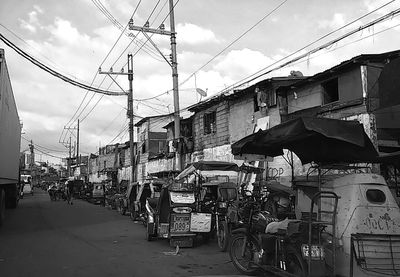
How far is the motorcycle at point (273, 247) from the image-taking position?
621 centimetres

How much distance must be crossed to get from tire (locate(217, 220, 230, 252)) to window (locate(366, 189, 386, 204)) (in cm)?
550

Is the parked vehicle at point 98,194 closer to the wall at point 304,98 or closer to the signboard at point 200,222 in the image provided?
the wall at point 304,98

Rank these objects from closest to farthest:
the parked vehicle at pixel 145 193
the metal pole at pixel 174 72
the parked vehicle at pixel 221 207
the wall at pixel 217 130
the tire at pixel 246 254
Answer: the tire at pixel 246 254 < the parked vehicle at pixel 221 207 < the parked vehicle at pixel 145 193 < the metal pole at pixel 174 72 < the wall at pixel 217 130

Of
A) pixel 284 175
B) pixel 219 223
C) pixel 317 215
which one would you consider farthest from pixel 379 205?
pixel 284 175

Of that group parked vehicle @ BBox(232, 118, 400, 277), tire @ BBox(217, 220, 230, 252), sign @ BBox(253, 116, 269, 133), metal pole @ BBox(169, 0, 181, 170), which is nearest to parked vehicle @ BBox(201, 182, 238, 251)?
tire @ BBox(217, 220, 230, 252)

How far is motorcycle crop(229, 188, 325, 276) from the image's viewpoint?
20.4 feet

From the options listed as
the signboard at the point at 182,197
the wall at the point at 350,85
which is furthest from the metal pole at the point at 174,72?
the signboard at the point at 182,197

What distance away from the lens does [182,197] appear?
12.7 m

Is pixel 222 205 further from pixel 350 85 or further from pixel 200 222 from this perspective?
pixel 350 85

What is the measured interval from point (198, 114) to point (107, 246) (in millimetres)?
18041

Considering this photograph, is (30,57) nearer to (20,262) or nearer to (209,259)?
(20,262)

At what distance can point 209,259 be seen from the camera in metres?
10.2

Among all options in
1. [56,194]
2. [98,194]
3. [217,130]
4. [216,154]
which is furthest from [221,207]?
[56,194]

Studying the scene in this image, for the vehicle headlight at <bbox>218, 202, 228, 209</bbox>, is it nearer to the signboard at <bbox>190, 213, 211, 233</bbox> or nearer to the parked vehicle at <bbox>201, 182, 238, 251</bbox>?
the parked vehicle at <bbox>201, 182, 238, 251</bbox>
